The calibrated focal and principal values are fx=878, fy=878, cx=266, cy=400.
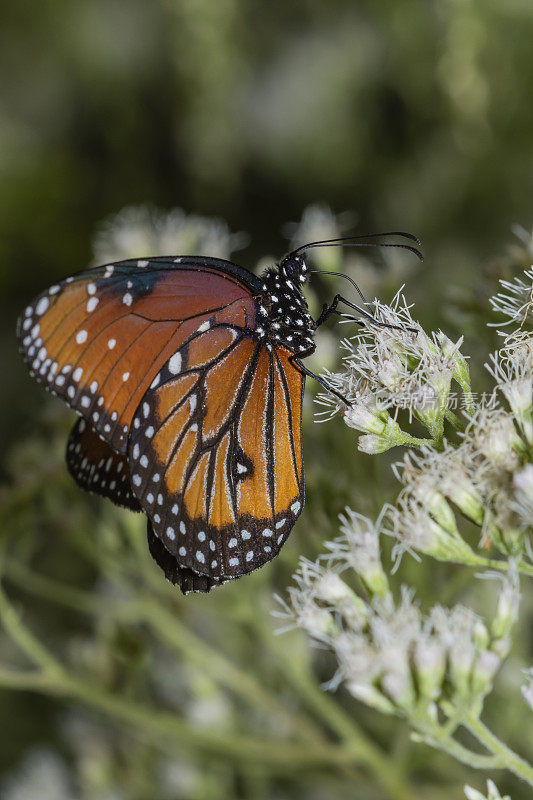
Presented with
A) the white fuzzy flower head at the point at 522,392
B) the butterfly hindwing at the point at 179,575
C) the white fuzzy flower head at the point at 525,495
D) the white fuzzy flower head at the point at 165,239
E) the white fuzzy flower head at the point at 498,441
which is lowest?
the butterfly hindwing at the point at 179,575

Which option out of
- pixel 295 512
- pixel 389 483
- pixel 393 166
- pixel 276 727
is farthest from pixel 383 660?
pixel 393 166

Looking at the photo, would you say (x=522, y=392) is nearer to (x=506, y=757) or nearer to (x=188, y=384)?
(x=506, y=757)

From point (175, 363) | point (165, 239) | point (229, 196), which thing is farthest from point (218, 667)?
point (229, 196)

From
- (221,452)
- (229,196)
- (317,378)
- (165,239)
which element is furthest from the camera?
(229,196)

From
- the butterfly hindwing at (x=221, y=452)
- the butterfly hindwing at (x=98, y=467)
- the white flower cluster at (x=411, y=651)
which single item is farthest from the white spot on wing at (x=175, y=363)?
the white flower cluster at (x=411, y=651)

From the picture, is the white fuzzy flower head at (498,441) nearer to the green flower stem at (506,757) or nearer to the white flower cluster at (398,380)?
the white flower cluster at (398,380)

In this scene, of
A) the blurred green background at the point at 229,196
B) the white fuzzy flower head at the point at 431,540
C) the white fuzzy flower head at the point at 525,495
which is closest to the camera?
the white fuzzy flower head at the point at 525,495

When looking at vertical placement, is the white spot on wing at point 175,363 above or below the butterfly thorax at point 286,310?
below

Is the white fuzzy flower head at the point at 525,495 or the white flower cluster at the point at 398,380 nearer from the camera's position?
the white fuzzy flower head at the point at 525,495
